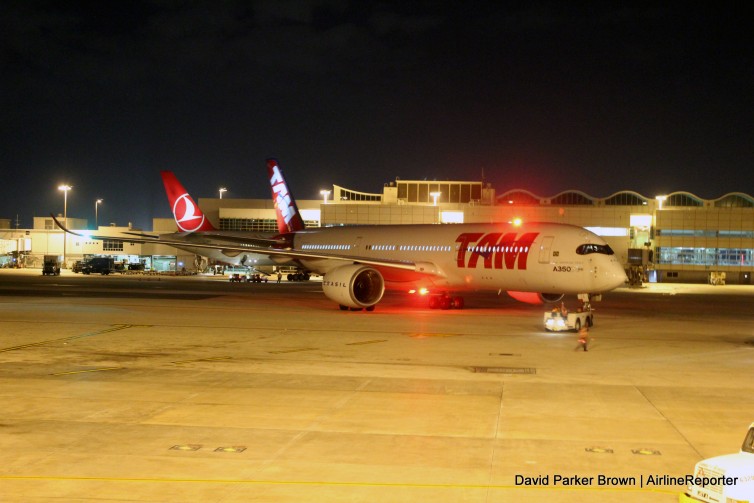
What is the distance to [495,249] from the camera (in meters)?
32.3

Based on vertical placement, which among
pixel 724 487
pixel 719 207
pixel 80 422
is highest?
Result: pixel 719 207

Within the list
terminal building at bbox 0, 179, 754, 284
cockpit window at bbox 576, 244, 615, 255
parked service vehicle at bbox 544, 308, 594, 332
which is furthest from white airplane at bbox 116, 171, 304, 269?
terminal building at bbox 0, 179, 754, 284

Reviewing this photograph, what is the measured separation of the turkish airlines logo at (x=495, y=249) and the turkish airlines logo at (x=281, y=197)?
16.1 metres

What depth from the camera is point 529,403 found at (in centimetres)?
1411

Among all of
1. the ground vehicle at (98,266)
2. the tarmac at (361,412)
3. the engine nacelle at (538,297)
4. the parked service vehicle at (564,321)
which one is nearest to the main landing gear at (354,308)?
the engine nacelle at (538,297)

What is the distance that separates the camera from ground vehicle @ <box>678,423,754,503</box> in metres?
6.66

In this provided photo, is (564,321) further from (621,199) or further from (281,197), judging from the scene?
(621,199)

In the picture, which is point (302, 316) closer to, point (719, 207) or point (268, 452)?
point (268, 452)

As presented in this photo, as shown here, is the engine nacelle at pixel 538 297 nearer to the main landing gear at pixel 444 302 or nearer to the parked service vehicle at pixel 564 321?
the main landing gear at pixel 444 302

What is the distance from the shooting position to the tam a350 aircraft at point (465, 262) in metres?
29.5

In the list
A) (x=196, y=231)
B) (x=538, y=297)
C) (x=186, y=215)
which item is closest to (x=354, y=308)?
(x=538, y=297)

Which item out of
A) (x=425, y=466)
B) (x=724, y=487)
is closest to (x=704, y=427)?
(x=425, y=466)

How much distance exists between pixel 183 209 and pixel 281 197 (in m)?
6.04

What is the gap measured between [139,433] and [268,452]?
2204 millimetres
